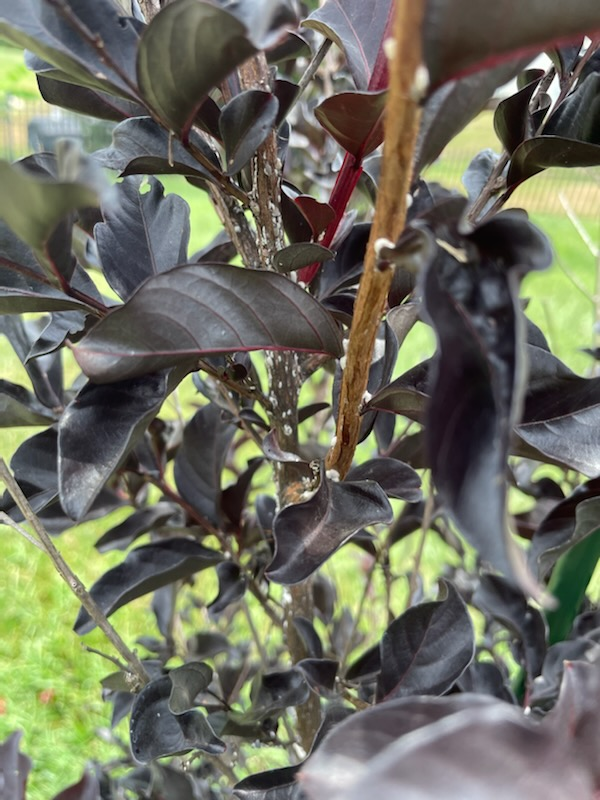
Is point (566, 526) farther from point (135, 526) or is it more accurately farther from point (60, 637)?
point (60, 637)

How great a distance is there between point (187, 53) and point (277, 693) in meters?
0.50

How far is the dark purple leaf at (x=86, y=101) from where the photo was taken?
1.53ft

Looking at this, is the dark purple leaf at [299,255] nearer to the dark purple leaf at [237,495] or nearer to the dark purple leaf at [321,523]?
the dark purple leaf at [321,523]

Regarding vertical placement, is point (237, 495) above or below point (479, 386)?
below

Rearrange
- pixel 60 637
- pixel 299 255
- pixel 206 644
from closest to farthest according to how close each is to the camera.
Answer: pixel 299 255 < pixel 206 644 < pixel 60 637

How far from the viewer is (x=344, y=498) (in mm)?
424

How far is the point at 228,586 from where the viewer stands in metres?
0.65

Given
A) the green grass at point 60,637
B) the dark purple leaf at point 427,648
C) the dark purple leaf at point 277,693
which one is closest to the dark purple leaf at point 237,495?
the dark purple leaf at point 277,693

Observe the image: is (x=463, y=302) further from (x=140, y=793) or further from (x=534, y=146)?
(x=140, y=793)

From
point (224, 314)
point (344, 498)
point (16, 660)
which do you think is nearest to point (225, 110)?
point (224, 314)

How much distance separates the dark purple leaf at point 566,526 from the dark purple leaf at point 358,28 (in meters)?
0.29

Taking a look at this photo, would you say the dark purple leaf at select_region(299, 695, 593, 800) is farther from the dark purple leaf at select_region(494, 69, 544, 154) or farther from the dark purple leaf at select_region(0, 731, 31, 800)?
the dark purple leaf at select_region(494, 69, 544, 154)

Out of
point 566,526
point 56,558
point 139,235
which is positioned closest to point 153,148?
point 139,235

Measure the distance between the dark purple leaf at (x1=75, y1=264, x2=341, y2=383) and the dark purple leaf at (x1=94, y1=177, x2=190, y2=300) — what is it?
0.11 m
